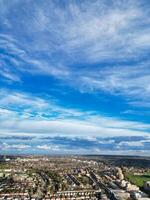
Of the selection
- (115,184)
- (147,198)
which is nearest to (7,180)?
(115,184)

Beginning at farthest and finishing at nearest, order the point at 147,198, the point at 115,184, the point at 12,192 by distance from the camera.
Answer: the point at 115,184 < the point at 12,192 < the point at 147,198

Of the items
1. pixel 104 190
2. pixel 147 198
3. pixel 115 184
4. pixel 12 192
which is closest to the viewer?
pixel 147 198

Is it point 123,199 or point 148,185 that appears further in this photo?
point 148,185

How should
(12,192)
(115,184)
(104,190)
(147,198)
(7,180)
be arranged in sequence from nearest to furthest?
1. (147,198)
2. (12,192)
3. (104,190)
4. (115,184)
5. (7,180)

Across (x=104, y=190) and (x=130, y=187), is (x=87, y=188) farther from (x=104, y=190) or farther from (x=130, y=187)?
(x=130, y=187)

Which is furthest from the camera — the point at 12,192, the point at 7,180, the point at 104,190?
the point at 7,180

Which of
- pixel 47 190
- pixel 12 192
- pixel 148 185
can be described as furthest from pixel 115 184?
pixel 12 192

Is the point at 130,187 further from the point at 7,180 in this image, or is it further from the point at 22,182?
the point at 7,180

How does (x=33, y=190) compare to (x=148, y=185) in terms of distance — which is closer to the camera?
(x=33, y=190)
